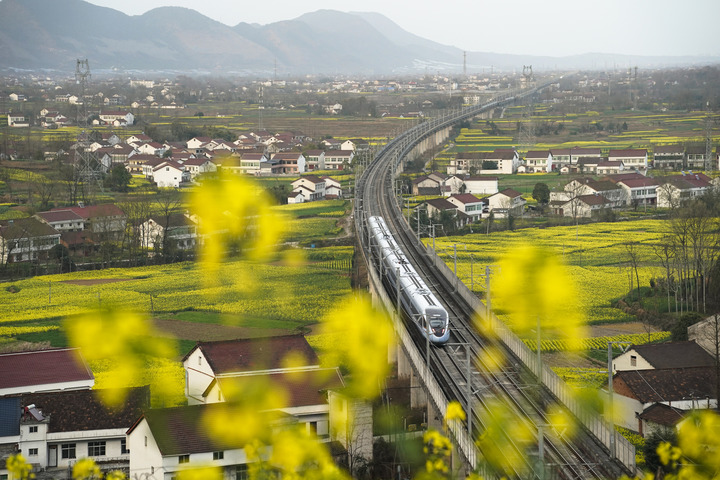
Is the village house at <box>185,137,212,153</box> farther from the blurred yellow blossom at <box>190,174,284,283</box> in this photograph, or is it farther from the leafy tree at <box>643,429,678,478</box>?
the leafy tree at <box>643,429,678,478</box>

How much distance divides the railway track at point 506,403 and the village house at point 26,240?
521 inches

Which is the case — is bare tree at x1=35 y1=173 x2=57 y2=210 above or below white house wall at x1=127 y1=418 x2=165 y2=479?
above

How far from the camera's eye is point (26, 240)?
26984mm

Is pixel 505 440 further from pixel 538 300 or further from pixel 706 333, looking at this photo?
pixel 706 333

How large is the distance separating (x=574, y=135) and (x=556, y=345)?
134ft

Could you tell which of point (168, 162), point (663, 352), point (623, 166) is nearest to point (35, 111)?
point (168, 162)

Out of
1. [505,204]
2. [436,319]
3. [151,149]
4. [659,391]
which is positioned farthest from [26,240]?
[151,149]

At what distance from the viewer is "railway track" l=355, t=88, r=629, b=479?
9.16 metres

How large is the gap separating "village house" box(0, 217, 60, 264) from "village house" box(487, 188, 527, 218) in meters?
15.1

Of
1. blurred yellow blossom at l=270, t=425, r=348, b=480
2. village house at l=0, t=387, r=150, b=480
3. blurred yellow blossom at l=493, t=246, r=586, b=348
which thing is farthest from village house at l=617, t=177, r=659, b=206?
blurred yellow blossom at l=270, t=425, r=348, b=480

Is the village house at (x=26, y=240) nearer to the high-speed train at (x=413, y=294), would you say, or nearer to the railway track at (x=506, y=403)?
the high-speed train at (x=413, y=294)

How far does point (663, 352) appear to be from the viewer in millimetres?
14578

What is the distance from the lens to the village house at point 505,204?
1310 inches

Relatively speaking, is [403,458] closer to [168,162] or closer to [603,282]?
[603,282]
